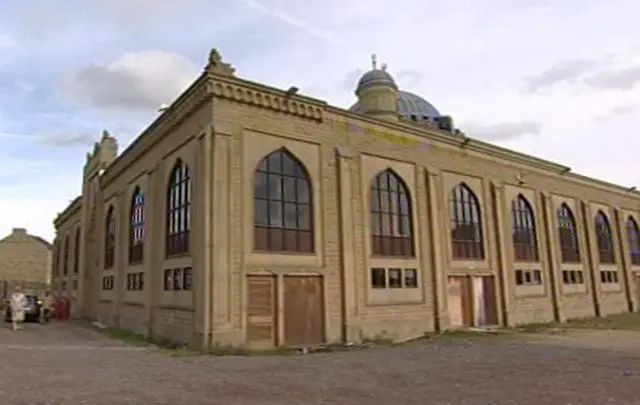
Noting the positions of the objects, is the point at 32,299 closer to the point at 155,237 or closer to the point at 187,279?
the point at 155,237

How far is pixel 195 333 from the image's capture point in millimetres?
17031

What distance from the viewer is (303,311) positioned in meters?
18.7

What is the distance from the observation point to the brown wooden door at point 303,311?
60.2ft

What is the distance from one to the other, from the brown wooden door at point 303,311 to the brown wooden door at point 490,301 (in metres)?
9.87

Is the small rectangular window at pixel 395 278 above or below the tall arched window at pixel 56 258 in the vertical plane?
below

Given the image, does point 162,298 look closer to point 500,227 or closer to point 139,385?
point 139,385

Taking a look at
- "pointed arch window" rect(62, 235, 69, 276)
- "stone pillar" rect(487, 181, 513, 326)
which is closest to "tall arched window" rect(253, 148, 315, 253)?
"stone pillar" rect(487, 181, 513, 326)

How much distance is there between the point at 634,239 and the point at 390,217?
26301 millimetres

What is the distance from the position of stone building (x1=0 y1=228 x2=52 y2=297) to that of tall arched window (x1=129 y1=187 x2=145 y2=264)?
3400 cm

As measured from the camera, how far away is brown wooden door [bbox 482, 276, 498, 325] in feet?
83.4

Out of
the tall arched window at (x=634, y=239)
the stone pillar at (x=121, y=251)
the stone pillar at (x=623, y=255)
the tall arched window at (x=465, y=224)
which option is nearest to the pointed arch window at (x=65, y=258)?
the stone pillar at (x=121, y=251)

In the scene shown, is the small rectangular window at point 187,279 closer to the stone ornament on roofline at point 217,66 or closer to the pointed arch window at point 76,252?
the stone ornament on roofline at point 217,66

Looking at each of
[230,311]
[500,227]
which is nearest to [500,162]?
[500,227]

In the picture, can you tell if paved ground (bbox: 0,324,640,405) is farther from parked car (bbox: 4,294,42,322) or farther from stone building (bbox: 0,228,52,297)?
stone building (bbox: 0,228,52,297)
